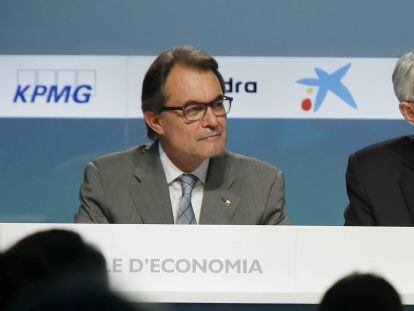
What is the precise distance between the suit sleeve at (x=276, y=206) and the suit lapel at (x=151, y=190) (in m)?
0.25

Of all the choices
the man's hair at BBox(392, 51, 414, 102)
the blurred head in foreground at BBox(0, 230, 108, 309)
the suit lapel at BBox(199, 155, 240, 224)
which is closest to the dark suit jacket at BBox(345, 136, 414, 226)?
the man's hair at BBox(392, 51, 414, 102)

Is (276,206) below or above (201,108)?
below

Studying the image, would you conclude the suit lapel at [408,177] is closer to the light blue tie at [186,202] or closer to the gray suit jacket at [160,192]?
the gray suit jacket at [160,192]

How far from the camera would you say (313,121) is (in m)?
3.31

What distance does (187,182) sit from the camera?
228 cm

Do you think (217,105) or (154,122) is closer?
(217,105)

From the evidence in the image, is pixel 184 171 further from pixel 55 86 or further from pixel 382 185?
pixel 55 86

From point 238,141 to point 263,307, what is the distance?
1.73m

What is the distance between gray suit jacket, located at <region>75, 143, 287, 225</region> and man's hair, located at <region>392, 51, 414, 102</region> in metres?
0.44

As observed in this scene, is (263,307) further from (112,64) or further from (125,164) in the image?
(112,64)

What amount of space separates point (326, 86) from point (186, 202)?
1.21 metres

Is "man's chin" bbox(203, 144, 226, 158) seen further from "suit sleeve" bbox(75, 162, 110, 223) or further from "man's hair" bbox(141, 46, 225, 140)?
"suit sleeve" bbox(75, 162, 110, 223)

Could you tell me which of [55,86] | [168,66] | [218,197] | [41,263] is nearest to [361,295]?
[41,263]

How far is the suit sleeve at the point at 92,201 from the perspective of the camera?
2.15 meters
